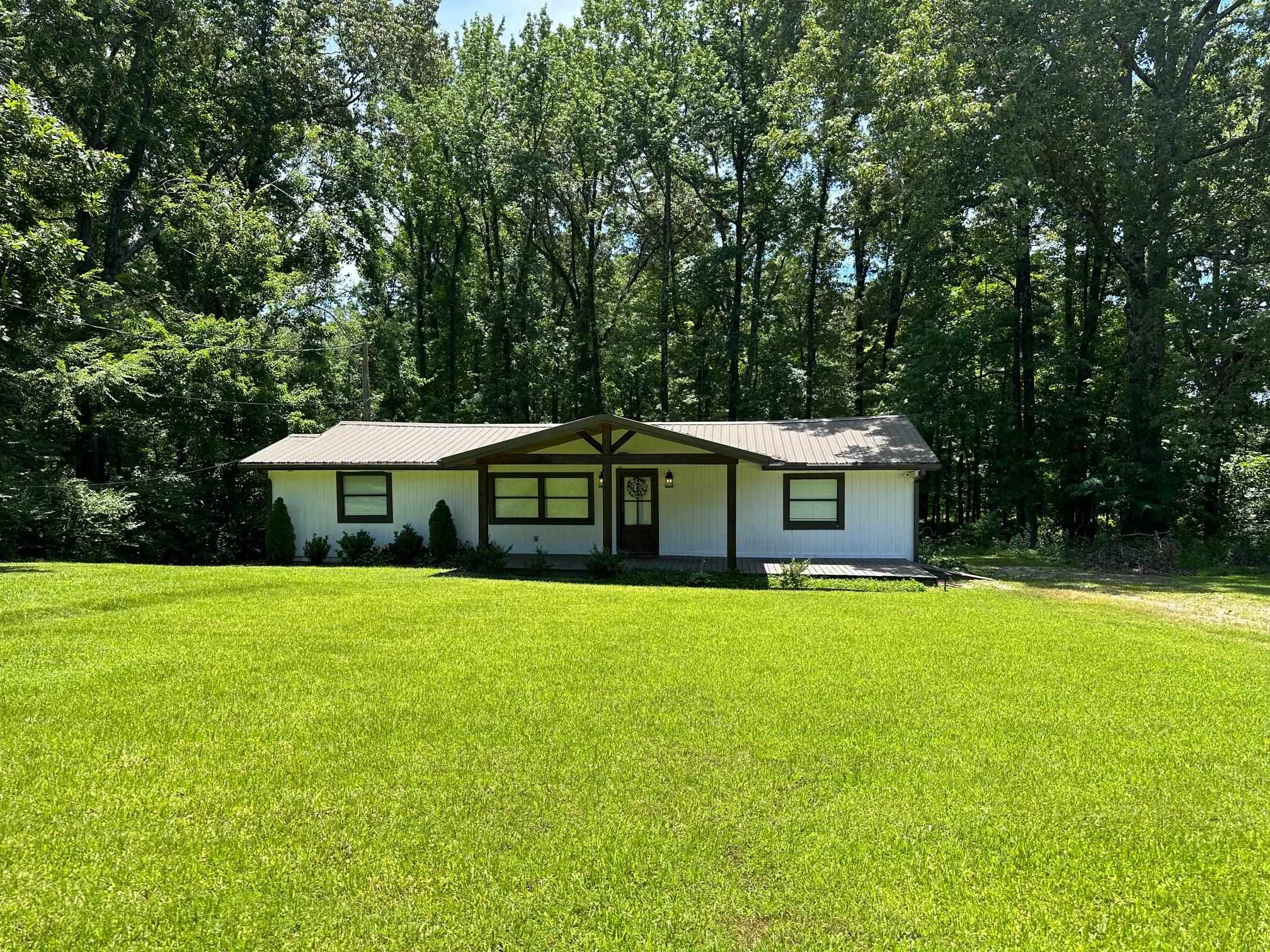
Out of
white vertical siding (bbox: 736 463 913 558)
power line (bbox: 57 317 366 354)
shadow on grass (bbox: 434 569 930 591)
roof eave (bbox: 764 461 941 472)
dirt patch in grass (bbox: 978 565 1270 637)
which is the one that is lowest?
dirt patch in grass (bbox: 978 565 1270 637)

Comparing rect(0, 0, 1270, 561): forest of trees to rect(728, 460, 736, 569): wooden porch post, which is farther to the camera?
rect(0, 0, 1270, 561): forest of trees

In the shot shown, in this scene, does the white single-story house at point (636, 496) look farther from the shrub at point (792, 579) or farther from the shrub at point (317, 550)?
the shrub at point (792, 579)

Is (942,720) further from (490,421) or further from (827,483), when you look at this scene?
(490,421)

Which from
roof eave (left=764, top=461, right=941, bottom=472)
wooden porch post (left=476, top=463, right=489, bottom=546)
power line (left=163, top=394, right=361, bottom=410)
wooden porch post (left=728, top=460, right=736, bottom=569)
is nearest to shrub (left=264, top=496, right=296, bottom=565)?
wooden porch post (left=476, top=463, right=489, bottom=546)

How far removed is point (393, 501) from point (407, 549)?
4.45ft

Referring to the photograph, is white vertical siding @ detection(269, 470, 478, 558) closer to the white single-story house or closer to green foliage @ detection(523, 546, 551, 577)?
the white single-story house

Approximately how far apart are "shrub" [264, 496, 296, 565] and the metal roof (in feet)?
3.48

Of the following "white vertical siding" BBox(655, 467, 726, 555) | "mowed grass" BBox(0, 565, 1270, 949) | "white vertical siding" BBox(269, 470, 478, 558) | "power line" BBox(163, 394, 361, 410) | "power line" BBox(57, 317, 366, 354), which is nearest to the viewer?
"mowed grass" BBox(0, 565, 1270, 949)

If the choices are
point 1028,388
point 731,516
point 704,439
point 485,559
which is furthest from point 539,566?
point 1028,388

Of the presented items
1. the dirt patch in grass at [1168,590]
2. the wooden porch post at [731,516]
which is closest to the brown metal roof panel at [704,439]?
the wooden porch post at [731,516]

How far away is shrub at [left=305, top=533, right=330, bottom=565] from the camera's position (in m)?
15.4

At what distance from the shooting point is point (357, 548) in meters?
15.3

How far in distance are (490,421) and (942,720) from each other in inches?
890

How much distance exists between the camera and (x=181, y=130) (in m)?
21.6
